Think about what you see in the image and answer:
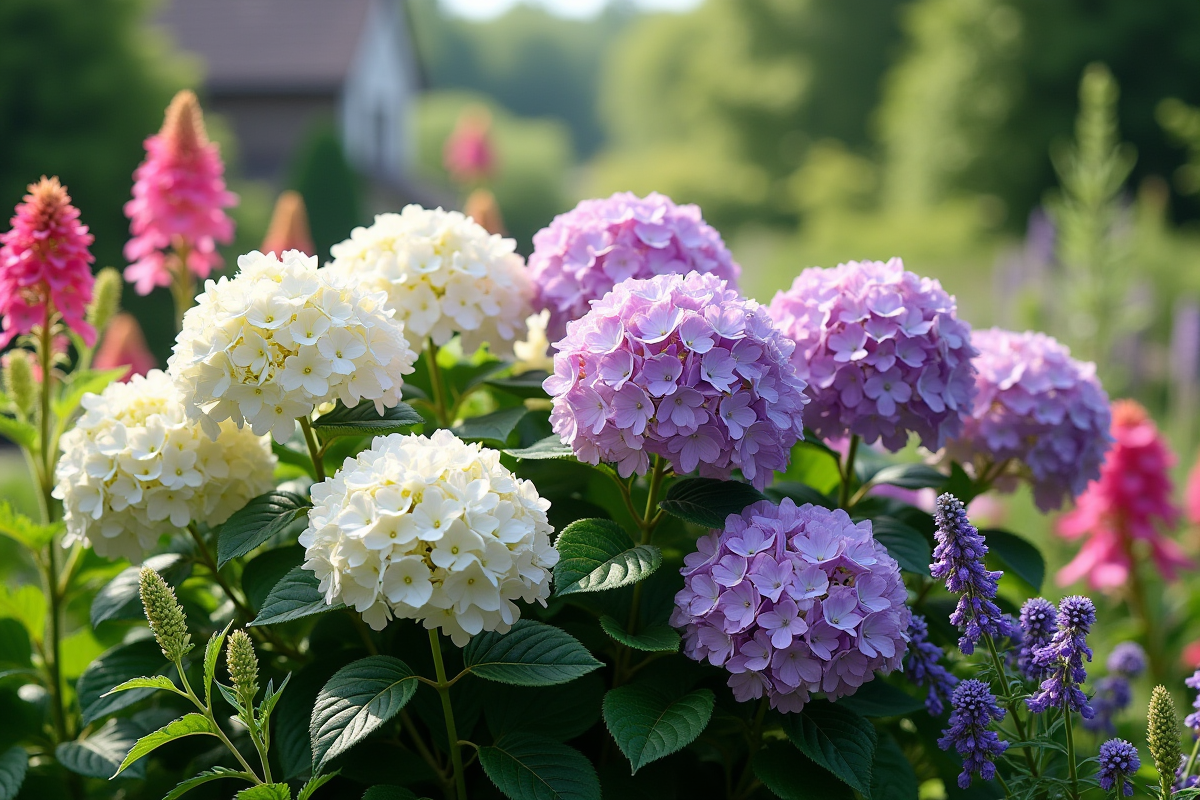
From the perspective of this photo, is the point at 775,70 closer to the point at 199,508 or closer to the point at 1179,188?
the point at 1179,188

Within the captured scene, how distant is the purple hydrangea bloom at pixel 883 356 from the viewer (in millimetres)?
1764

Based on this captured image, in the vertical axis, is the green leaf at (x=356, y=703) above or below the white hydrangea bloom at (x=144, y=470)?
below

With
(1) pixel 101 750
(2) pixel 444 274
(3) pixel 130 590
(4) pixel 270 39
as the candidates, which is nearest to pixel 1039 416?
(2) pixel 444 274

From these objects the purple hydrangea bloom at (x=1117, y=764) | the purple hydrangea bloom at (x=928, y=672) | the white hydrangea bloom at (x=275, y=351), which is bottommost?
the purple hydrangea bloom at (x=1117, y=764)

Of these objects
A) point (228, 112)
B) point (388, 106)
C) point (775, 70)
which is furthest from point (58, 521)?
point (775, 70)

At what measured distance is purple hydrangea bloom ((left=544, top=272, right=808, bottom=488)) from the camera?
1446 millimetres

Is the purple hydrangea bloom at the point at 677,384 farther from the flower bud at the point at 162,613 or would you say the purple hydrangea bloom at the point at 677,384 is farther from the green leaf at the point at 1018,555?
the green leaf at the point at 1018,555

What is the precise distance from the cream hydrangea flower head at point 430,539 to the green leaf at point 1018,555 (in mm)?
1026

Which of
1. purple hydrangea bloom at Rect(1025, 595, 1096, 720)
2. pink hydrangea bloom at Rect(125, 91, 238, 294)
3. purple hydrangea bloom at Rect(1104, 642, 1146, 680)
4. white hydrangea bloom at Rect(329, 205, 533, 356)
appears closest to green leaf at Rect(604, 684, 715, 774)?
purple hydrangea bloom at Rect(1025, 595, 1096, 720)

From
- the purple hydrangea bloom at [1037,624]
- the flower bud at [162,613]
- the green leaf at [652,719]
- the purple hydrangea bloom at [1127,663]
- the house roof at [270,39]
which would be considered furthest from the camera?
the house roof at [270,39]

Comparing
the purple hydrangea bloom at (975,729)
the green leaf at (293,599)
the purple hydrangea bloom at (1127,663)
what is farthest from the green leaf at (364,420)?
the purple hydrangea bloom at (1127,663)

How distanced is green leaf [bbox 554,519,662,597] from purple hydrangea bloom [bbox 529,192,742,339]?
0.52 metres

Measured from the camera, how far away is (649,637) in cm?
153

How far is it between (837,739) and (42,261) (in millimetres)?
1653
